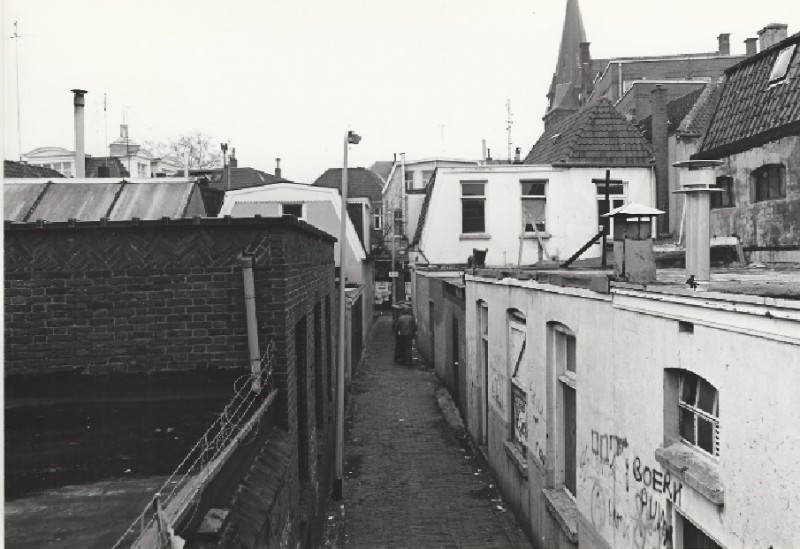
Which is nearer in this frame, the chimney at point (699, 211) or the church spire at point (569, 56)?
the chimney at point (699, 211)

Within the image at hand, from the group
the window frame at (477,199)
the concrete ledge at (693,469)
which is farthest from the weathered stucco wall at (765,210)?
the concrete ledge at (693,469)

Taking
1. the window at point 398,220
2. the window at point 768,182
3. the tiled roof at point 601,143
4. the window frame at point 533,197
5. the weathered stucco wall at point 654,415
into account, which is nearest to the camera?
the weathered stucco wall at point 654,415

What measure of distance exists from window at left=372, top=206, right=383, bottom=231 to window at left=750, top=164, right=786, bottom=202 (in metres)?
33.1

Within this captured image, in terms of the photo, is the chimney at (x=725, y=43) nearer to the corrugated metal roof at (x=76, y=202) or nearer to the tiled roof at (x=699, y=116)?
the tiled roof at (x=699, y=116)

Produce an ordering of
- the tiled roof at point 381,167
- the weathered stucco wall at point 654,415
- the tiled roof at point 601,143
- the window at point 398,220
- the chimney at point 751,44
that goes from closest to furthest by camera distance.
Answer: the weathered stucco wall at point 654,415
the tiled roof at point 601,143
the chimney at point 751,44
the window at point 398,220
the tiled roof at point 381,167

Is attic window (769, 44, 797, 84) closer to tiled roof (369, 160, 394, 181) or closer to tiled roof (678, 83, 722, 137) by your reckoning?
tiled roof (678, 83, 722, 137)

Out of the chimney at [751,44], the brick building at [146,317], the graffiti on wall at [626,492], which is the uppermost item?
the chimney at [751,44]

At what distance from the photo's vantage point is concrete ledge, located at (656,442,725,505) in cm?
462

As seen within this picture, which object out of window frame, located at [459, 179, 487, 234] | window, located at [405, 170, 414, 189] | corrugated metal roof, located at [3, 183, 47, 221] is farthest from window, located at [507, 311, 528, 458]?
window, located at [405, 170, 414, 189]

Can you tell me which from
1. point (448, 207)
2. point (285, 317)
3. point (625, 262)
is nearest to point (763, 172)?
point (448, 207)

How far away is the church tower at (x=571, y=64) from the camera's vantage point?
2569 inches

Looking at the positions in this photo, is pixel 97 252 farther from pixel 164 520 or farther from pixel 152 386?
pixel 164 520

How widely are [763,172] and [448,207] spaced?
905 centimetres

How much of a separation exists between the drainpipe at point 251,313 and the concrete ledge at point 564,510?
12.5 feet
